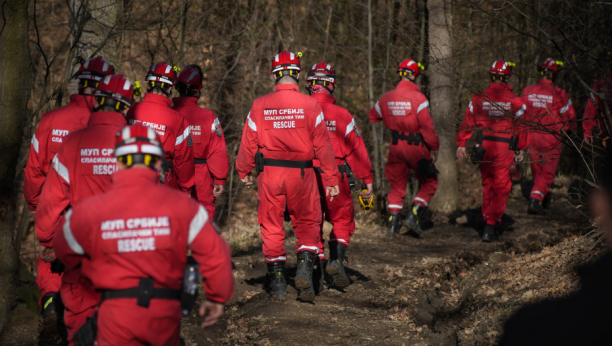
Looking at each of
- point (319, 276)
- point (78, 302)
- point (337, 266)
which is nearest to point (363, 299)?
point (337, 266)

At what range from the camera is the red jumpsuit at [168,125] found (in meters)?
6.23

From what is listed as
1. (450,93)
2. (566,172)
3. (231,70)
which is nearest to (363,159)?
(450,93)

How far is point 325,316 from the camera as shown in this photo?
593 cm

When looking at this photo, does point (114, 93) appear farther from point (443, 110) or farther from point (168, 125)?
point (443, 110)

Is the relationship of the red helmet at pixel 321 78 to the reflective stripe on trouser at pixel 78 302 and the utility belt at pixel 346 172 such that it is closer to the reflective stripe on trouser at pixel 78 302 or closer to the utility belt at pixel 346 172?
the utility belt at pixel 346 172

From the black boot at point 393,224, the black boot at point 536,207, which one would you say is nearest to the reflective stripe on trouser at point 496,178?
the black boot at point 393,224

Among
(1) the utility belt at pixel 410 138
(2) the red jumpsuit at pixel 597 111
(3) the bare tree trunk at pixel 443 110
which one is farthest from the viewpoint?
(3) the bare tree trunk at pixel 443 110

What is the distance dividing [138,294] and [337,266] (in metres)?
3.96

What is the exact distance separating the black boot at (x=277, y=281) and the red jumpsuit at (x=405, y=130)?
13.7ft

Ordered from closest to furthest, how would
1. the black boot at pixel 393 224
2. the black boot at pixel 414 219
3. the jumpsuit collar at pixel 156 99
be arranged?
the jumpsuit collar at pixel 156 99 → the black boot at pixel 414 219 → the black boot at pixel 393 224

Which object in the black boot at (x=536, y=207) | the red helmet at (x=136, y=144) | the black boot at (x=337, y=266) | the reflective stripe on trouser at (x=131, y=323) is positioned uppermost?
the red helmet at (x=136, y=144)

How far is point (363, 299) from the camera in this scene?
671cm

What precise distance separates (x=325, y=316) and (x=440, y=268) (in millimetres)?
2567

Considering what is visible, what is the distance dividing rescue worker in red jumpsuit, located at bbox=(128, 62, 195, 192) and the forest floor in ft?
5.19
